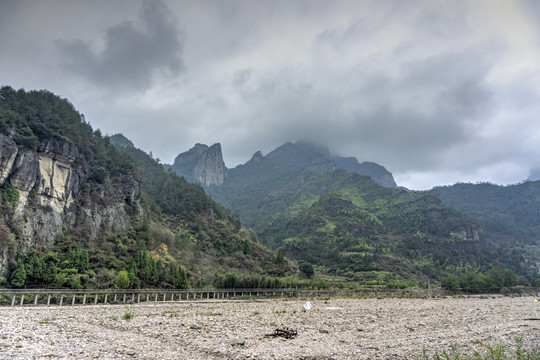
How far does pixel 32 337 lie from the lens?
1524 cm

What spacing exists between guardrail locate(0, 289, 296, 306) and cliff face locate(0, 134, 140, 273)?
13.9 metres

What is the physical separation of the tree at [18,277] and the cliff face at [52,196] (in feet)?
9.54

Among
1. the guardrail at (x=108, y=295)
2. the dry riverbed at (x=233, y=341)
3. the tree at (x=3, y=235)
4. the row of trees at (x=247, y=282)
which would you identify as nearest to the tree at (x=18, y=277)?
the tree at (x=3, y=235)

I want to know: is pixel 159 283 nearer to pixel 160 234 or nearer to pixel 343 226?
pixel 160 234

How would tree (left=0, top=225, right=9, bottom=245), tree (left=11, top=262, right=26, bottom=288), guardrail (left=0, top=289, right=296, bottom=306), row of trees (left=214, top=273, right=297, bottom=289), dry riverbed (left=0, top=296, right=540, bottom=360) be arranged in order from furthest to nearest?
row of trees (left=214, top=273, right=297, bottom=289), tree (left=0, top=225, right=9, bottom=245), tree (left=11, top=262, right=26, bottom=288), guardrail (left=0, top=289, right=296, bottom=306), dry riverbed (left=0, top=296, right=540, bottom=360)

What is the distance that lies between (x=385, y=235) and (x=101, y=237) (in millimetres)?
168899

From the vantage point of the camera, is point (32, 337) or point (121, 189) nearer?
point (32, 337)

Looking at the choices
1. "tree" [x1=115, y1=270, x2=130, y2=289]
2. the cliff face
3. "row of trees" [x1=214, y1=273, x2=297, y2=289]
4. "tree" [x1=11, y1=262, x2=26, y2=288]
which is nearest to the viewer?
"tree" [x1=11, y1=262, x2=26, y2=288]

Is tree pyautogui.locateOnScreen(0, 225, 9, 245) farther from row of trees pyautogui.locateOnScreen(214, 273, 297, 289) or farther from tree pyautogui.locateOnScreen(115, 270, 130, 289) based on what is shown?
row of trees pyautogui.locateOnScreen(214, 273, 297, 289)

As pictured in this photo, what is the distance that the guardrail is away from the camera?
4057cm

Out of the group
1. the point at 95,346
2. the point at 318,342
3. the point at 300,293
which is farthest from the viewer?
the point at 300,293

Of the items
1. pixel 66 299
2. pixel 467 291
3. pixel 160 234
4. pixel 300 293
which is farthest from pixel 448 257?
pixel 66 299

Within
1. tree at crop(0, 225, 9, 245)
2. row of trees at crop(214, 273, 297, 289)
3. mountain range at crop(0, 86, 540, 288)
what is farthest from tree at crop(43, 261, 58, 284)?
row of trees at crop(214, 273, 297, 289)

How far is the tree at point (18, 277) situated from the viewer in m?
49.0
